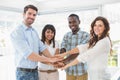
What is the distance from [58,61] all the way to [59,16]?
5.61 ft

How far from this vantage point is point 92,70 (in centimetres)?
258

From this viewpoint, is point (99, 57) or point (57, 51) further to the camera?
point (57, 51)


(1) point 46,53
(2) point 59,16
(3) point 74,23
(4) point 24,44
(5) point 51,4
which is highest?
(5) point 51,4

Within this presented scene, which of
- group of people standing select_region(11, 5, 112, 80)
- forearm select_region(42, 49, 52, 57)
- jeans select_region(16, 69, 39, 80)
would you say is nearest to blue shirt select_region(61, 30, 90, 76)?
group of people standing select_region(11, 5, 112, 80)

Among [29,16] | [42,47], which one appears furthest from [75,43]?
[29,16]

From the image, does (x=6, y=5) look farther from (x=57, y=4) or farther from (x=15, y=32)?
(x=15, y=32)

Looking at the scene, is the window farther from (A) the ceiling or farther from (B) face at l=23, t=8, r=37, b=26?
(B) face at l=23, t=8, r=37, b=26

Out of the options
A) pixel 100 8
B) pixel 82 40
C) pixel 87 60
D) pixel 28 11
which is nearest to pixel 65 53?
pixel 82 40

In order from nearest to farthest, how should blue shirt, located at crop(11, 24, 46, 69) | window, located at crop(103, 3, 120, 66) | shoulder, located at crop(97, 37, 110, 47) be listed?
1. shoulder, located at crop(97, 37, 110, 47)
2. blue shirt, located at crop(11, 24, 46, 69)
3. window, located at crop(103, 3, 120, 66)

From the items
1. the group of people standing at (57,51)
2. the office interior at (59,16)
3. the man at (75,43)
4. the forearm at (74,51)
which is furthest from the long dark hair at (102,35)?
the office interior at (59,16)

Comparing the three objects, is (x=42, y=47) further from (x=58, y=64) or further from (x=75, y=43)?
(x=75, y=43)

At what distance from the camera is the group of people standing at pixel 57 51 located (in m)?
2.55

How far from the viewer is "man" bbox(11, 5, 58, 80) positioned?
263 centimetres

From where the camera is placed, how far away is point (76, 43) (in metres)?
3.28
